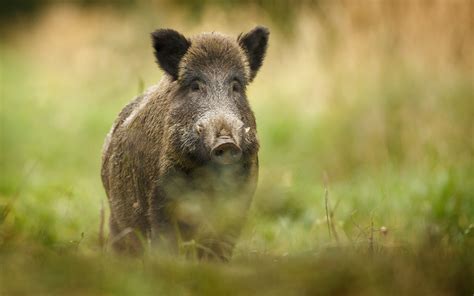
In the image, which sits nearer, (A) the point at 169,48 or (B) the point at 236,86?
(B) the point at 236,86

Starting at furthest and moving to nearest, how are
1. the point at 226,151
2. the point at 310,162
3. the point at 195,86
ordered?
the point at 310,162 → the point at 195,86 → the point at 226,151

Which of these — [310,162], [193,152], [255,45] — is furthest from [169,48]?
[310,162]

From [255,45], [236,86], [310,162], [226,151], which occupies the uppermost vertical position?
[255,45]

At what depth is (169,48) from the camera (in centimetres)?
541

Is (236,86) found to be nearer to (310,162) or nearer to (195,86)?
(195,86)

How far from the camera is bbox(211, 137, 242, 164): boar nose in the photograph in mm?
4473

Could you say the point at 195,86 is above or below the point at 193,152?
above

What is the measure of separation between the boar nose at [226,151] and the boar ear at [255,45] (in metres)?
1.21

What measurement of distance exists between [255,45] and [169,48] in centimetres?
66

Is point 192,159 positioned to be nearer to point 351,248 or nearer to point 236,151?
point 236,151

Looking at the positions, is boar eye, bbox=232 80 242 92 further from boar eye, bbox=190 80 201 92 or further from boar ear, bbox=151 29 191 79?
boar ear, bbox=151 29 191 79

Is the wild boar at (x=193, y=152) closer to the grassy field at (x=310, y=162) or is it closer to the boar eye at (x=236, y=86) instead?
the boar eye at (x=236, y=86)

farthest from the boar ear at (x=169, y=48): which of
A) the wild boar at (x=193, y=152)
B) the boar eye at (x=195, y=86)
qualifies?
the boar eye at (x=195, y=86)

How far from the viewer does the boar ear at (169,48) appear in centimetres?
538
